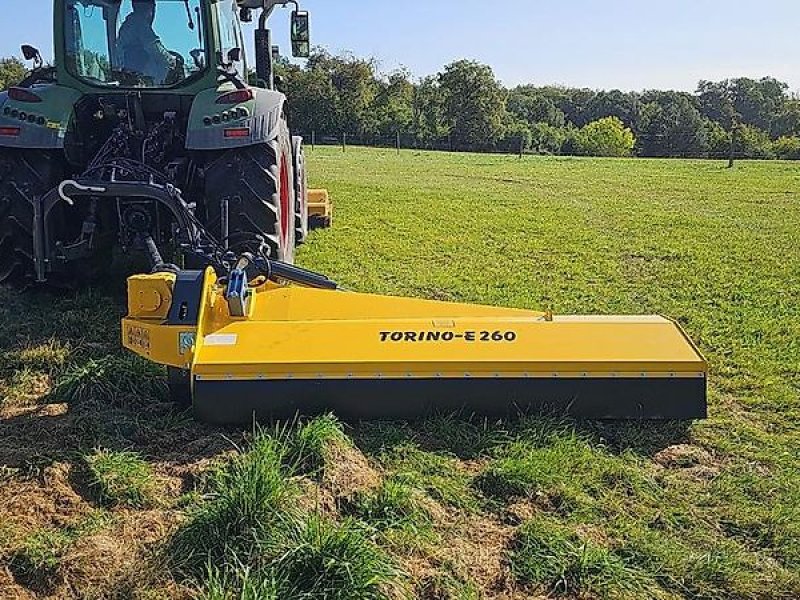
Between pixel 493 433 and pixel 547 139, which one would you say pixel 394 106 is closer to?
pixel 547 139

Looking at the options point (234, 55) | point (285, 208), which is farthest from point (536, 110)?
point (234, 55)

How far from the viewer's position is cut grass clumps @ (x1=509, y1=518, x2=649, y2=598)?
2.53 metres

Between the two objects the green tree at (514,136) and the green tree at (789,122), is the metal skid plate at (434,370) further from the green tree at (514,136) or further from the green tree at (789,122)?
the green tree at (789,122)

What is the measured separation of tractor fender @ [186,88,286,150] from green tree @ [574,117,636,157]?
54384 mm

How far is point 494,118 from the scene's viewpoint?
57938 mm

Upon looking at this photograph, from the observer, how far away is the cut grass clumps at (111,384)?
12.7 feet

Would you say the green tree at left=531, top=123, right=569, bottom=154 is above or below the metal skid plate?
above

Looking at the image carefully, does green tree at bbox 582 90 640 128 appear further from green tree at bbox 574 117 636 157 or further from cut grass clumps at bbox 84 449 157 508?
cut grass clumps at bbox 84 449 157 508

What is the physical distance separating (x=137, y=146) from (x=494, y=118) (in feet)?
179

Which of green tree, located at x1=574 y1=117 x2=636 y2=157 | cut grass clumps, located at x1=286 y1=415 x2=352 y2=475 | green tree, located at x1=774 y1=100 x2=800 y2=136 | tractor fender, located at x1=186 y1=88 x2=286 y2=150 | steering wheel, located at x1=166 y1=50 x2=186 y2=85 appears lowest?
cut grass clumps, located at x1=286 y1=415 x2=352 y2=475

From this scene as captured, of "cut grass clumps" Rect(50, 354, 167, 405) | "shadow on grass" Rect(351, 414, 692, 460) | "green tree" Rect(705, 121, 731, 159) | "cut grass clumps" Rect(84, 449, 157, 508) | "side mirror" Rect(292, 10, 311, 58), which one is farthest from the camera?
"green tree" Rect(705, 121, 731, 159)

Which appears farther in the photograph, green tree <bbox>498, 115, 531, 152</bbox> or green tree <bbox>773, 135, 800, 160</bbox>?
green tree <bbox>498, 115, 531, 152</bbox>

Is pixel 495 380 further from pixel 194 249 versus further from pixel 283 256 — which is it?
→ pixel 283 256

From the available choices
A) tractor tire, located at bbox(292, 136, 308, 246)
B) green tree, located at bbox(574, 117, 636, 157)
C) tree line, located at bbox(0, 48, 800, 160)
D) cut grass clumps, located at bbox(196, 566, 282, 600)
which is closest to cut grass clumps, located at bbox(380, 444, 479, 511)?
cut grass clumps, located at bbox(196, 566, 282, 600)
